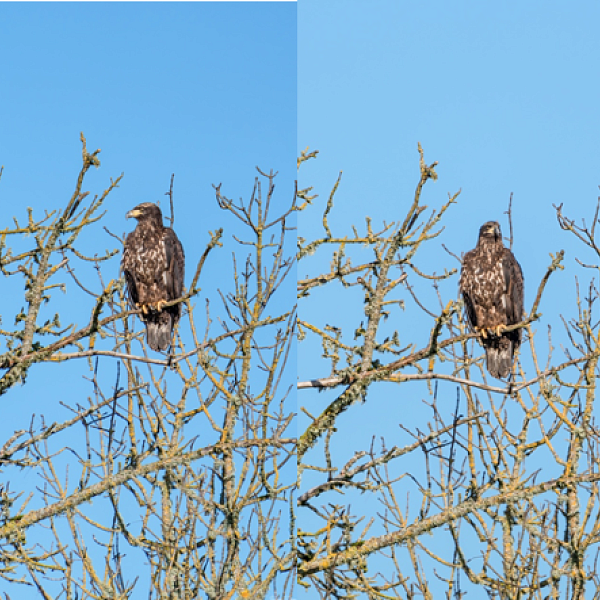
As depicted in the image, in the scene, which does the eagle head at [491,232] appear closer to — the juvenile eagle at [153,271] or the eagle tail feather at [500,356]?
the eagle tail feather at [500,356]

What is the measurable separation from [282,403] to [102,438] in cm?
108

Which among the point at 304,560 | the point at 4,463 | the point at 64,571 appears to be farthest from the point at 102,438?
the point at 304,560

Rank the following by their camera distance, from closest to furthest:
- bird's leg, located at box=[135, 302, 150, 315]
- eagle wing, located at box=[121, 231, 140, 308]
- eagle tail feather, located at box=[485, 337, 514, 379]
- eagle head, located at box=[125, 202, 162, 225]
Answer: eagle tail feather, located at box=[485, 337, 514, 379]
bird's leg, located at box=[135, 302, 150, 315]
eagle wing, located at box=[121, 231, 140, 308]
eagle head, located at box=[125, 202, 162, 225]

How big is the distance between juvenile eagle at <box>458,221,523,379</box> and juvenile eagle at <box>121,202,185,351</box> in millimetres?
2082

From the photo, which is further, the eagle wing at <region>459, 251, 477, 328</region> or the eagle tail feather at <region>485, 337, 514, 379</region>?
the eagle wing at <region>459, 251, 477, 328</region>

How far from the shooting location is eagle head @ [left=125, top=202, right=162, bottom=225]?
23.0 feet

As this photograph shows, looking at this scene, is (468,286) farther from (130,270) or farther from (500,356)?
(130,270)

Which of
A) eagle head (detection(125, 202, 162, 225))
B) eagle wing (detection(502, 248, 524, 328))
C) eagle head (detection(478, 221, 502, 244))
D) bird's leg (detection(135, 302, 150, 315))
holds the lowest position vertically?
bird's leg (detection(135, 302, 150, 315))

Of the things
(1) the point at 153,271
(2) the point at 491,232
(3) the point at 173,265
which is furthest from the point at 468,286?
(1) the point at 153,271

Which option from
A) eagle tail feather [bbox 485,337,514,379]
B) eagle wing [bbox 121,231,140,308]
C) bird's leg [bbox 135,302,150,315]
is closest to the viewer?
eagle tail feather [bbox 485,337,514,379]

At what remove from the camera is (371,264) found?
4.03m

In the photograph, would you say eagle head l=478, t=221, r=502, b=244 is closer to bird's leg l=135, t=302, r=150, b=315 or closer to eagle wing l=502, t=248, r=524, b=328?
eagle wing l=502, t=248, r=524, b=328

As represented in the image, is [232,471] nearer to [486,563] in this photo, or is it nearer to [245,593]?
[245,593]

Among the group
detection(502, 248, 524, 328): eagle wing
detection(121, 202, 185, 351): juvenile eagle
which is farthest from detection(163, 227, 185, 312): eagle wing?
detection(502, 248, 524, 328): eagle wing
